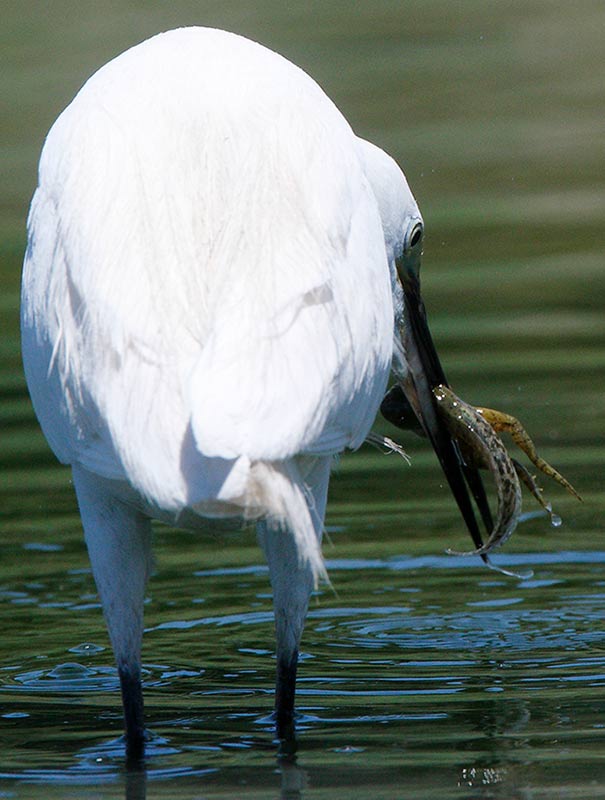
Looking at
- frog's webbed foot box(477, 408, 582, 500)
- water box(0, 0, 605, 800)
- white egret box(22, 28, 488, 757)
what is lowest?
water box(0, 0, 605, 800)

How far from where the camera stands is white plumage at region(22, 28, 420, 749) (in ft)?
14.7

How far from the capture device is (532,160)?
16.2m

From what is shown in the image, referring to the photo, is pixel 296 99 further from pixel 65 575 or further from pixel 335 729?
pixel 65 575

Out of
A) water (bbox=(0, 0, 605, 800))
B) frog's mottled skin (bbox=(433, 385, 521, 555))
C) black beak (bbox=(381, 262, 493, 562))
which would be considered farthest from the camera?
black beak (bbox=(381, 262, 493, 562))

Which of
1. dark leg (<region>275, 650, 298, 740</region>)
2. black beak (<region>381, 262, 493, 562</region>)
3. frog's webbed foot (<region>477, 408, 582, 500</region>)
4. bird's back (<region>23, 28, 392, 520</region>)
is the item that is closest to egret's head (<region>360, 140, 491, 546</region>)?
black beak (<region>381, 262, 493, 562</region>)

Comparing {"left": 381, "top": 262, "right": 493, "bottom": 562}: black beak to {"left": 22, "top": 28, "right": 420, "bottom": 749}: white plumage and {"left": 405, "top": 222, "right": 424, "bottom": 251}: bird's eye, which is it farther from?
{"left": 22, "top": 28, "right": 420, "bottom": 749}: white plumage

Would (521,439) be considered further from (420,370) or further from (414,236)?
(414,236)

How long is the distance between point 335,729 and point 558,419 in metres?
3.50

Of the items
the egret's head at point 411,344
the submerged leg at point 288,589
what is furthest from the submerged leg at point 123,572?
the egret's head at point 411,344

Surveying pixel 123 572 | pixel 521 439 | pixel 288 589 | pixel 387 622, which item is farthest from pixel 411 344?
pixel 123 572

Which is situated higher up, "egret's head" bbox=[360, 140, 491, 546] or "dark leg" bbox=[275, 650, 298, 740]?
"egret's head" bbox=[360, 140, 491, 546]

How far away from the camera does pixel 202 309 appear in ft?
15.6

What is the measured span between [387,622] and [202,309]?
6.19 feet

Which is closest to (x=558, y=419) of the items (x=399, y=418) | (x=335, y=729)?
(x=399, y=418)
